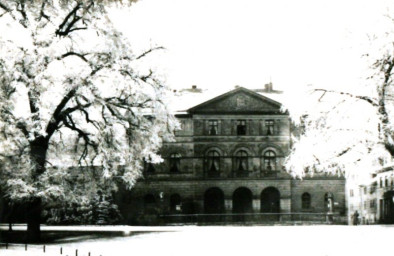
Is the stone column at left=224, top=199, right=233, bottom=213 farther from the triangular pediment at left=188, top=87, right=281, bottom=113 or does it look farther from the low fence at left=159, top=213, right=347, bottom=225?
the triangular pediment at left=188, top=87, right=281, bottom=113

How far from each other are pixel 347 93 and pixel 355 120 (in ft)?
3.67

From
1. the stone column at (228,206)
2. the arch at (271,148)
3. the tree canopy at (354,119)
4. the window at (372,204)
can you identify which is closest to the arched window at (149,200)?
the stone column at (228,206)

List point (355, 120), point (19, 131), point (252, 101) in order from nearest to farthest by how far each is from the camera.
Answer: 1. point (355, 120)
2. point (19, 131)
3. point (252, 101)

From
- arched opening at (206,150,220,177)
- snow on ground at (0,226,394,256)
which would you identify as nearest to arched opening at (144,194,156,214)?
arched opening at (206,150,220,177)

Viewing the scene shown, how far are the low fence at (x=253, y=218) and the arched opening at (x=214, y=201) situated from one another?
2811 mm

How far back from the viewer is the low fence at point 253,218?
158ft

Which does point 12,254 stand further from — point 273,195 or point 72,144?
point 273,195

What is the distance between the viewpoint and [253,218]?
50.2 metres

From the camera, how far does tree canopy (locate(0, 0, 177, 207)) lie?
23.6m

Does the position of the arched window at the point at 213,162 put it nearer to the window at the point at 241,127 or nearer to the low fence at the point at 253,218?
the window at the point at 241,127

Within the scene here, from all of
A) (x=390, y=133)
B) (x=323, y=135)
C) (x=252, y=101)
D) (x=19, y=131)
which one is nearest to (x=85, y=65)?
(x=19, y=131)

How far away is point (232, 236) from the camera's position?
30.3m

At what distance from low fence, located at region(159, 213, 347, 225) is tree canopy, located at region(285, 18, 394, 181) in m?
24.4

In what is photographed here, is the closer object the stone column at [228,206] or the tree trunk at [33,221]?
the tree trunk at [33,221]
